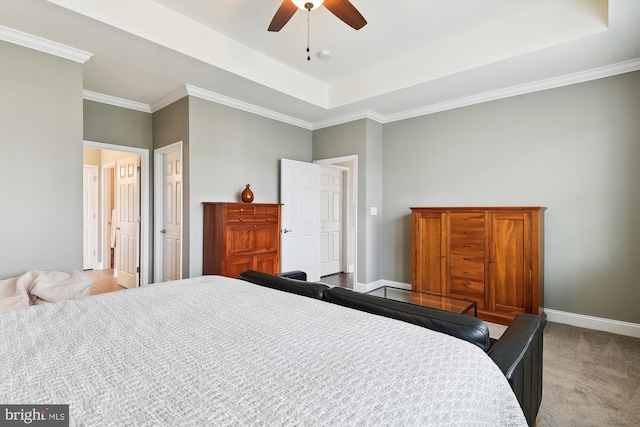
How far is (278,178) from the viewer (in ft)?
16.1

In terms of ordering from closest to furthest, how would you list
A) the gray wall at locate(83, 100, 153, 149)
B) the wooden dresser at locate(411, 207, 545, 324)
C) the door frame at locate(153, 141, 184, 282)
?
the wooden dresser at locate(411, 207, 545, 324)
the gray wall at locate(83, 100, 153, 149)
the door frame at locate(153, 141, 184, 282)

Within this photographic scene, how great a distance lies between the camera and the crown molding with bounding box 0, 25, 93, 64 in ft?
8.68

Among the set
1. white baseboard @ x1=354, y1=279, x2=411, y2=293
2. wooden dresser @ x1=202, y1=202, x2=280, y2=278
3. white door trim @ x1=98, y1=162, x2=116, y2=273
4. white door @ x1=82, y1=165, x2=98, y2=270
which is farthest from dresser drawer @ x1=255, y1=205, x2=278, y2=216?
white door @ x1=82, y1=165, x2=98, y2=270

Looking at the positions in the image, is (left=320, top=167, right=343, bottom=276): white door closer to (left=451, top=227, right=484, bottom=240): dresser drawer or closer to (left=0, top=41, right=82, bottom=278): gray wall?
(left=451, top=227, right=484, bottom=240): dresser drawer

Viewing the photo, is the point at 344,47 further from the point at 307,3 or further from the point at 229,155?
the point at 229,155

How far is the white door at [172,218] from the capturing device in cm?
413

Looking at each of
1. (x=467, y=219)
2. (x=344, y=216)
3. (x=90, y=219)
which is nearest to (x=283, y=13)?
(x=467, y=219)

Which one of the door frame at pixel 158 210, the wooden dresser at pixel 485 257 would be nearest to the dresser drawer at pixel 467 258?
the wooden dresser at pixel 485 257

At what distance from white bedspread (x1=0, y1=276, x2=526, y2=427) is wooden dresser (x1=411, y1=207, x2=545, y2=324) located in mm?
2691

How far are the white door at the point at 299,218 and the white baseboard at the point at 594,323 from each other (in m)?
3.17

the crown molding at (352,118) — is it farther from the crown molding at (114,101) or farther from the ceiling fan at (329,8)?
the crown molding at (114,101)

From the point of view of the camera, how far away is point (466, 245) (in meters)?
3.66

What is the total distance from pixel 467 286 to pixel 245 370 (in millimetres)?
3379

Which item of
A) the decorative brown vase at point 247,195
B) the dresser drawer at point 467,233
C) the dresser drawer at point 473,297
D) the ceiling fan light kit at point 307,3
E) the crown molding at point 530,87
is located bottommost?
the dresser drawer at point 473,297
